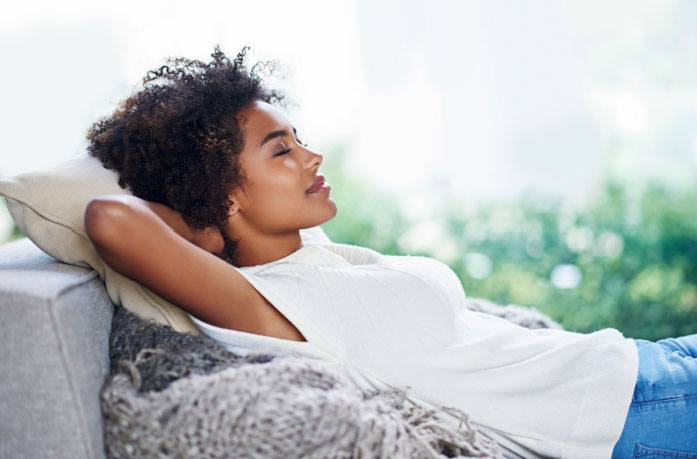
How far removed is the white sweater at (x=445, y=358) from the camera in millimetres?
1414

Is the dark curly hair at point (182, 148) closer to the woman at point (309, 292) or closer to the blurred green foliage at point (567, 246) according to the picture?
the woman at point (309, 292)

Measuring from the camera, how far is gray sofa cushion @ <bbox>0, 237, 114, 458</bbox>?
1.17 m

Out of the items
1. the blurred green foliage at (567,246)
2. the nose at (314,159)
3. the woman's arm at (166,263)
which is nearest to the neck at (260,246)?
the nose at (314,159)

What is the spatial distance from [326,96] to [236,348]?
8.65 ft

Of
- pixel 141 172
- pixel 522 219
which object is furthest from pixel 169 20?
pixel 141 172

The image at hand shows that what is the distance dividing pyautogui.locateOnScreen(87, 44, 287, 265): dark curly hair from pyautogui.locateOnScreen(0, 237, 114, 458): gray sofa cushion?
393mm

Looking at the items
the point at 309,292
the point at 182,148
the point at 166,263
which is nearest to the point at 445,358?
the point at 309,292

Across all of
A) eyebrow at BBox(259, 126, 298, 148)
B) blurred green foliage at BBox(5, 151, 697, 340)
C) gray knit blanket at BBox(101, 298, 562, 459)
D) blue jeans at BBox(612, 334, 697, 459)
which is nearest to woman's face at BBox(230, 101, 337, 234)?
eyebrow at BBox(259, 126, 298, 148)

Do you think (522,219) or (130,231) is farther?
(522,219)

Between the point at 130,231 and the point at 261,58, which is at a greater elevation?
the point at 261,58

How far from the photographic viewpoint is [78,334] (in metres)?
1.22

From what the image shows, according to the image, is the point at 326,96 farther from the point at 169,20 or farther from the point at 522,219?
the point at 522,219

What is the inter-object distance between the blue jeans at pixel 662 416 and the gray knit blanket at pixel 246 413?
1.00ft

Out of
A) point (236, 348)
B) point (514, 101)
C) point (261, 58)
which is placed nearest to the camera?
point (236, 348)
